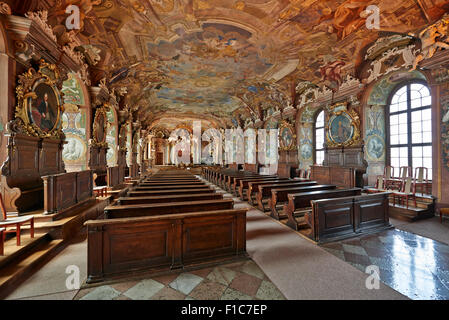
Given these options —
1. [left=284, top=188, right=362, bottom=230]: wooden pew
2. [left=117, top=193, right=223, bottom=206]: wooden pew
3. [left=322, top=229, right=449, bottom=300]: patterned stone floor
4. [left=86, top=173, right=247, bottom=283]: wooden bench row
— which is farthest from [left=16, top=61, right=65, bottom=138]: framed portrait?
[left=322, top=229, right=449, bottom=300]: patterned stone floor

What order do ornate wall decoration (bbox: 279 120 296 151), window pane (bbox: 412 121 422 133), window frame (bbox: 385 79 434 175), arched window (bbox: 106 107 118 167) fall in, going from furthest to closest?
ornate wall decoration (bbox: 279 120 296 151), arched window (bbox: 106 107 118 167), window pane (bbox: 412 121 422 133), window frame (bbox: 385 79 434 175)

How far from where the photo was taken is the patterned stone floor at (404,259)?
249 centimetres

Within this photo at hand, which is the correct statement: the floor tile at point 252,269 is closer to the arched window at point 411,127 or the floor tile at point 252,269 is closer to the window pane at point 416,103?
the arched window at point 411,127

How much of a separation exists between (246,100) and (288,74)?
5108 millimetres

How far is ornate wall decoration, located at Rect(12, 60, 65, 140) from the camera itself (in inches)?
164

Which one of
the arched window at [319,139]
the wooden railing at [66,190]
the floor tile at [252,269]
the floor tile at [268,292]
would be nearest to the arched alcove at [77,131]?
Result: the wooden railing at [66,190]

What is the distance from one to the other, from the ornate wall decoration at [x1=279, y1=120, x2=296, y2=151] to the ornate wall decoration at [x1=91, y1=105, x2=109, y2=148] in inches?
407

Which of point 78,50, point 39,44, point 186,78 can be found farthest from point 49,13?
point 186,78

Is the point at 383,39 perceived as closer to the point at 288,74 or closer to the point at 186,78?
the point at 288,74

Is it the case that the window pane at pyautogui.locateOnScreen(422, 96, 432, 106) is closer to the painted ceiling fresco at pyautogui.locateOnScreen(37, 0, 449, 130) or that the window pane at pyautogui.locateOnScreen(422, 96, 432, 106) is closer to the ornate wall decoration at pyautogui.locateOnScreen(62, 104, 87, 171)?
the painted ceiling fresco at pyautogui.locateOnScreen(37, 0, 449, 130)

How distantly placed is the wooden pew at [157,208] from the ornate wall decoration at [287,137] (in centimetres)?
989

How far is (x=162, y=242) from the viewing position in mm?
2848

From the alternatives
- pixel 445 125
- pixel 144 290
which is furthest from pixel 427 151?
pixel 144 290
